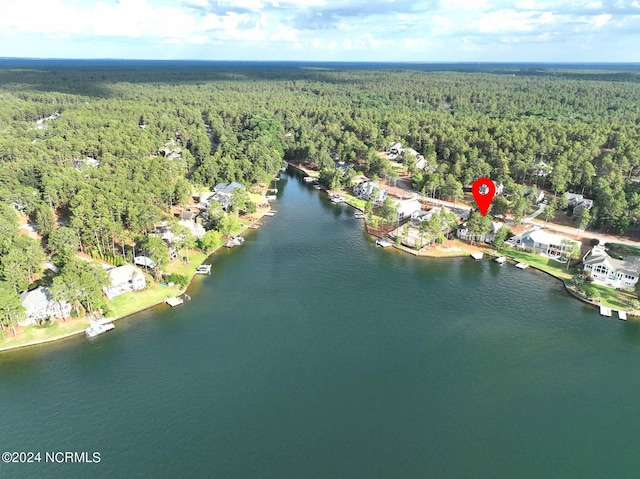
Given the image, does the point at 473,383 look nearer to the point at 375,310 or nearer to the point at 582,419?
the point at 582,419

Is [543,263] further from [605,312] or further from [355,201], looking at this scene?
[355,201]

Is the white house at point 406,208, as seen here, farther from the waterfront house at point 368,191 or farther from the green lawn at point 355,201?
the green lawn at point 355,201

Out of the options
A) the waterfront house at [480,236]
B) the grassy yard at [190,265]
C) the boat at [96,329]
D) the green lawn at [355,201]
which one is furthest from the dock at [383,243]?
the boat at [96,329]

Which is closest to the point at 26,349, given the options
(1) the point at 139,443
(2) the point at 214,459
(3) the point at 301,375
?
(1) the point at 139,443

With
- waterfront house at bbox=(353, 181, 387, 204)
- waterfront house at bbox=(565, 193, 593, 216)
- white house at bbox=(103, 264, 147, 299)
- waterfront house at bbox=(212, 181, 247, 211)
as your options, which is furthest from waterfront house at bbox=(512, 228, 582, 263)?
white house at bbox=(103, 264, 147, 299)

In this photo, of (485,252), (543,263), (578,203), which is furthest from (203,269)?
(578,203)

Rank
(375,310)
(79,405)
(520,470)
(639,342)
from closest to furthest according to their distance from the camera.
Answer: (520,470)
(79,405)
(639,342)
(375,310)
